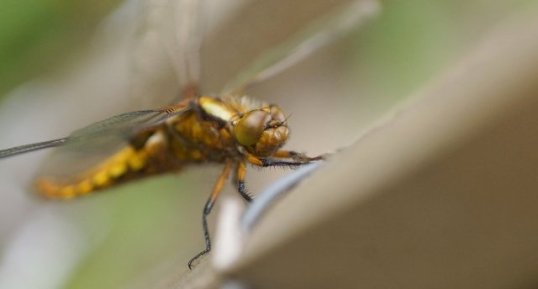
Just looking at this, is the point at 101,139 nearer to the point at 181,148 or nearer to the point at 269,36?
the point at 181,148

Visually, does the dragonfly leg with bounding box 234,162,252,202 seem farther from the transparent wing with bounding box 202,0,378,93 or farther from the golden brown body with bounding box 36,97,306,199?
the transparent wing with bounding box 202,0,378,93

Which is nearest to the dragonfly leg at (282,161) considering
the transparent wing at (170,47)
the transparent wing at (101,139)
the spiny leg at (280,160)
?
the spiny leg at (280,160)

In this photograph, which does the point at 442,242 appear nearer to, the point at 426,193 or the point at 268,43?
the point at 426,193

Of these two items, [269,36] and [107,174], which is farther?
[269,36]

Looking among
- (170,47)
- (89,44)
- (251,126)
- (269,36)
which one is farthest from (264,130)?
(89,44)

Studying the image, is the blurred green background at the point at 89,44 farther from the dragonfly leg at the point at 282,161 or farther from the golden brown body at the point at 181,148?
the dragonfly leg at the point at 282,161

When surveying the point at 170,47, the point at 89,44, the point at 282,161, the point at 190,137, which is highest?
the point at 89,44
